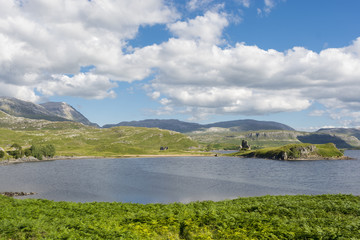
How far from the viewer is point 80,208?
32.7m

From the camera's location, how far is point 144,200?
80438 millimetres

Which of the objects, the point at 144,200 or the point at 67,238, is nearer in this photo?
the point at 67,238

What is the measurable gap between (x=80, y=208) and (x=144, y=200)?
4980 centimetres

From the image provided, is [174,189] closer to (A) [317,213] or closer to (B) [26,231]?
(A) [317,213]

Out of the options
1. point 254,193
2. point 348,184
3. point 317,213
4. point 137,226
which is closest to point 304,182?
point 348,184

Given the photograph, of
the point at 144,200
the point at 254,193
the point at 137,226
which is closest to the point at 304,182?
the point at 254,193

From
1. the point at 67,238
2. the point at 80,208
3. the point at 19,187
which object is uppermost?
the point at 67,238

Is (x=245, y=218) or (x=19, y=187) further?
(x=19, y=187)

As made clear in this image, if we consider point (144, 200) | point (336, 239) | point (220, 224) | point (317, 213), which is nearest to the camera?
point (336, 239)

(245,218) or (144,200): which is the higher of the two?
(245,218)

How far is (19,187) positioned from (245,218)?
110m

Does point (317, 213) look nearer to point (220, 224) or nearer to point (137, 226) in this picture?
point (220, 224)

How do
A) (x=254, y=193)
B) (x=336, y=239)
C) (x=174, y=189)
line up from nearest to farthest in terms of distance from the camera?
(x=336, y=239) < (x=254, y=193) < (x=174, y=189)

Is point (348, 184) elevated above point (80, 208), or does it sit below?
below
